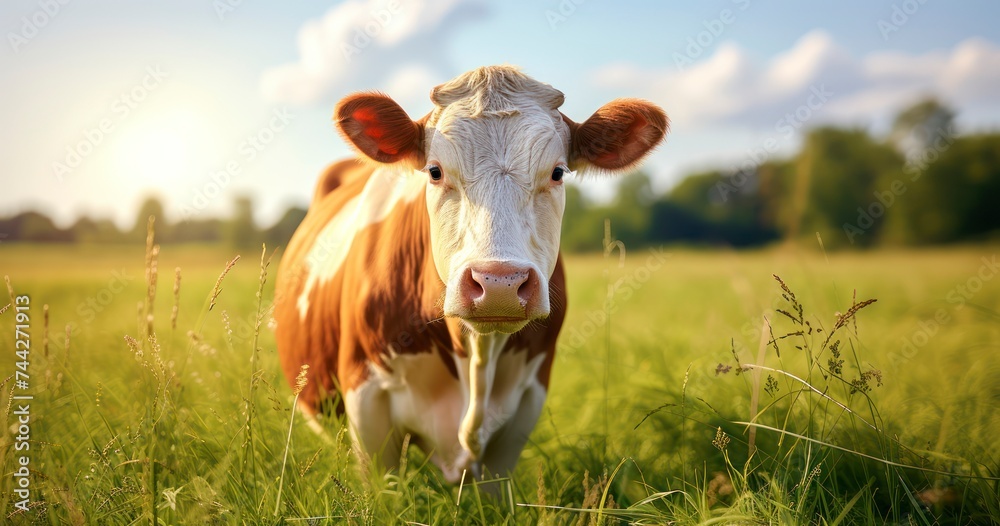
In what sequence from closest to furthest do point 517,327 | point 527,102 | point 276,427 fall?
point 517,327
point 527,102
point 276,427

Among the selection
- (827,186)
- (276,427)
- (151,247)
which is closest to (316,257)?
(276,427)

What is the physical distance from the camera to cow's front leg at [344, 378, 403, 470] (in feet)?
11.8

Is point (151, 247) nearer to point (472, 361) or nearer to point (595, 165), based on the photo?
point (472, 361)

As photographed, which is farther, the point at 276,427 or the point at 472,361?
the point at 276,427

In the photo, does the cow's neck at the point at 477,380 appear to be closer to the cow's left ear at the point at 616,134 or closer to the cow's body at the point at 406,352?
the cow's body at the point at 406,352

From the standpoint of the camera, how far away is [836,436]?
3.26 meters

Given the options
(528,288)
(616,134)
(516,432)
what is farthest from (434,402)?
(616,134)

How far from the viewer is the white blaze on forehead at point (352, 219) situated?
3.90 m

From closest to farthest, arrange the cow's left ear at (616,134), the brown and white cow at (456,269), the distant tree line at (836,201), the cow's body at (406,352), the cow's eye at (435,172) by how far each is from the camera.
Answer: the brown and white cow at (456,269) → the cow's eye at (435,172) → the cow's left ear at (616,134) → the cow's body at (406,352) → the distant tree line at (836,201)

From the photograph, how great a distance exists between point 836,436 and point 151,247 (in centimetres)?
328

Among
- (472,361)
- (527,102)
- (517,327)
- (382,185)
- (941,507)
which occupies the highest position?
(527,102)

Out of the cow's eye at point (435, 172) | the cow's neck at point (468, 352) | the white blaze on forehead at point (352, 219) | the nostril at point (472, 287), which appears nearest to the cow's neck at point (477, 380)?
the cow's neck at point (468, 352)

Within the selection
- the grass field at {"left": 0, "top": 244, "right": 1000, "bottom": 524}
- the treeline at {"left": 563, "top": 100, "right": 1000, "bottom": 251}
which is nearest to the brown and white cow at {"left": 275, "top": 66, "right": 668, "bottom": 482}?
the grass field at {"left": 0, "top": 244, "right": 1000, "bottom": 524}

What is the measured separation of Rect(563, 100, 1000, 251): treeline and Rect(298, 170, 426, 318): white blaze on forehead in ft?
95.5
